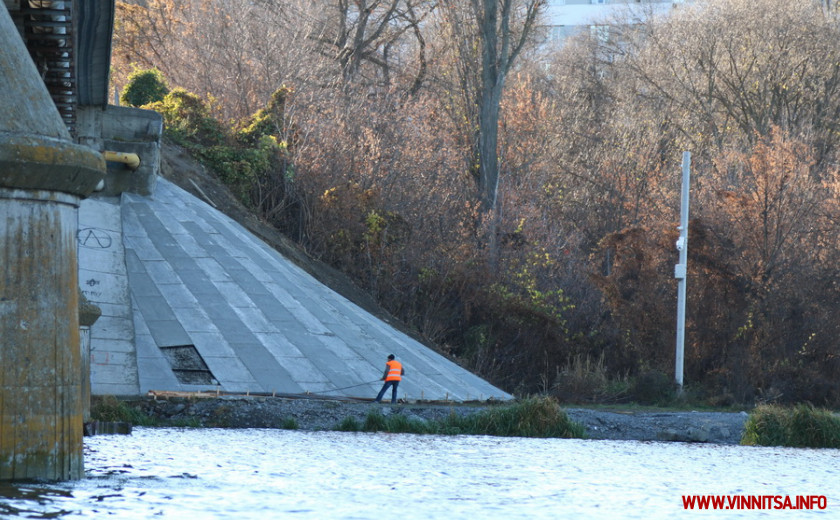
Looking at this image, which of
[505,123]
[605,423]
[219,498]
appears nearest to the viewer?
[219,498]

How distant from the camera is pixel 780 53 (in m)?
43.2

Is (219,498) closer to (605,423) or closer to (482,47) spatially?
(605,423)

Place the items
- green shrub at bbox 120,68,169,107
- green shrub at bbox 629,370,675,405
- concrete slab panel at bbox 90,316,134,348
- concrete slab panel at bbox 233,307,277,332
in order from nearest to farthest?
concrete slab panel at bbox 90,316,134,348, concrete slab panel at bbox 233,307,277,332, green shrub at bbox 629,370,675,405, green shrub at bbox 120,68,169,107

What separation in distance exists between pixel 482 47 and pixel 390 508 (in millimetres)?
30540

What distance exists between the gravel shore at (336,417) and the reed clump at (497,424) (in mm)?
431

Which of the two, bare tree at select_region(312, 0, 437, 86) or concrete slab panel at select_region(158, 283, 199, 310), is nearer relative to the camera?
concrete slab panel at select_region(158, 283, 199, 310)

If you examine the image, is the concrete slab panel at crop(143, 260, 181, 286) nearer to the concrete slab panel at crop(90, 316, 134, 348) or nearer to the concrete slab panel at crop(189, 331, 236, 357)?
the concrete slab panel at crop(90, 316, 134, 348)

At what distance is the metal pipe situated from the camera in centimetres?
3034

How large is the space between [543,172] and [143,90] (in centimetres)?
1662

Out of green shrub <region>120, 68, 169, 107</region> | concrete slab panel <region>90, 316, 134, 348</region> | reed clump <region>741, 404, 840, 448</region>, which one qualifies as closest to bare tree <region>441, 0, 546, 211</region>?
green shrub <region>120, 68, 169, 107</region>

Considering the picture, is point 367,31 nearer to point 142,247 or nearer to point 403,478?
point 142,247

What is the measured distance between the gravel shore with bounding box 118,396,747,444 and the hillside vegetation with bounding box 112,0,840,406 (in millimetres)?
8280

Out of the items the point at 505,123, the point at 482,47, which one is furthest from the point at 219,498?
the point at 505,123

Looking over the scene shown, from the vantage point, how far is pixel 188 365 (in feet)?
76.1
